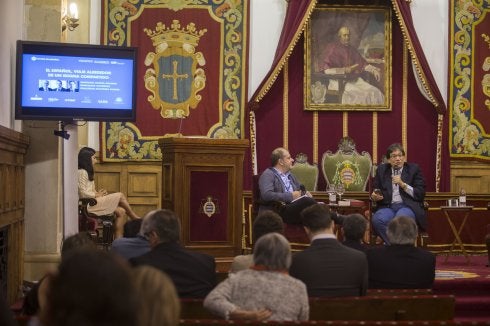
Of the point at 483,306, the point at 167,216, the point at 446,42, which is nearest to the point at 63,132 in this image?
the point at 167,216

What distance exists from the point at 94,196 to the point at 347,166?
3.21 m

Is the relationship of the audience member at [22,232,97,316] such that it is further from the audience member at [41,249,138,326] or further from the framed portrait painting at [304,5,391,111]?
the framed portrait painting at [304,5,391,111]

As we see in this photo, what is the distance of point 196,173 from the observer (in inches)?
277

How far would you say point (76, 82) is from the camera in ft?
22.5

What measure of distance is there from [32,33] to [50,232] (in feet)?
5.50

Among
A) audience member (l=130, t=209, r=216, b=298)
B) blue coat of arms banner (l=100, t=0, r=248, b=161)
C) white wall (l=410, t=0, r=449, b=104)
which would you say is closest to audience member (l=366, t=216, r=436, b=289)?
audience member (l=130, t=209, r=216, b=298)

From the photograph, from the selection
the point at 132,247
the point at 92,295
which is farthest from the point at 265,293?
the point at 92,295

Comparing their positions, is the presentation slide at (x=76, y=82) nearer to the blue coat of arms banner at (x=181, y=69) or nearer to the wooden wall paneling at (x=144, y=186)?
the blue coat of arms banner at (x=181, y=69)

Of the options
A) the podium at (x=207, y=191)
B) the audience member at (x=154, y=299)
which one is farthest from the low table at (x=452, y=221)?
the audience member at (x=154, y=299)

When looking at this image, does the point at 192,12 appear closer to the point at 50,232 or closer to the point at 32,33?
the point at 32,33

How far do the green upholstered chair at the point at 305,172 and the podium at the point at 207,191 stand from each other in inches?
132

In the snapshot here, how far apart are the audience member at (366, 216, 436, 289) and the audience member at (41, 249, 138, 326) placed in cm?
352

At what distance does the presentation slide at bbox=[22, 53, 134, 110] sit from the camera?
672cm

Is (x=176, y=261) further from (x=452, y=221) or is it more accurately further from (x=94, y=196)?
(x=452, y=221)
